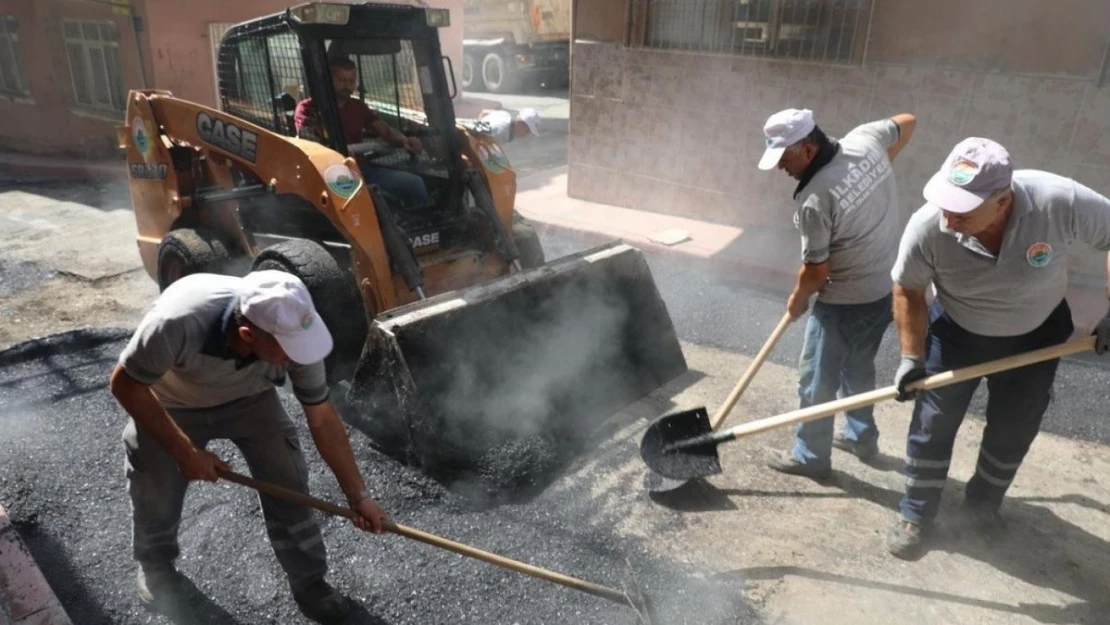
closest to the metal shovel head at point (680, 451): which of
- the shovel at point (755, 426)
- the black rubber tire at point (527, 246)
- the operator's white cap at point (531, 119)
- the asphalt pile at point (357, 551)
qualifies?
the shovel at point (755, 426)

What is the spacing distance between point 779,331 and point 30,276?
631 centimetres

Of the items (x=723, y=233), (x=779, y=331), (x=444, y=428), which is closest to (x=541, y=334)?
(x=444, y=428)

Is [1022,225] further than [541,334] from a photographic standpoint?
No

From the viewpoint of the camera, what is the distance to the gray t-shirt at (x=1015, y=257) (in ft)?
9.00

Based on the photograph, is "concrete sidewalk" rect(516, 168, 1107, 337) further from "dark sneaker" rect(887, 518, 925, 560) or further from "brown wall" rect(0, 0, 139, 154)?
"brown wall" rect(0, 0, 139, 154)

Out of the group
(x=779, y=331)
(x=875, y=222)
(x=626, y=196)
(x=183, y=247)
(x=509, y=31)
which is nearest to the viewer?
(x=875, y=222)

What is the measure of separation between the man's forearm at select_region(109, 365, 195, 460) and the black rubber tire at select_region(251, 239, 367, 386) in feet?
5.50

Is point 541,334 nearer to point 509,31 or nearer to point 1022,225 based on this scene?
point 1022,225

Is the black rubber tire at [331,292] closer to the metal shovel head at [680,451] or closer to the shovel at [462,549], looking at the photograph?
the shovel at [462,549]

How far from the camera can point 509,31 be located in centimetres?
1923

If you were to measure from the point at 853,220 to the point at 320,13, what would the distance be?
9.90ft

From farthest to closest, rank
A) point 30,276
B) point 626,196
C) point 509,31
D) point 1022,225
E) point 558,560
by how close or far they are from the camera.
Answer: point 509,31, point 626,196, point 30,276, point 558,560, point 1022,225

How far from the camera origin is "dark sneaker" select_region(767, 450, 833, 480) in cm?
380

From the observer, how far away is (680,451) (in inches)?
143
